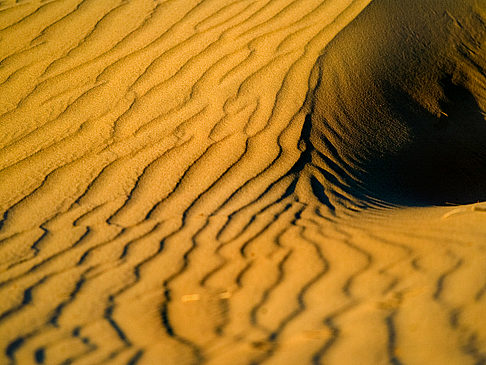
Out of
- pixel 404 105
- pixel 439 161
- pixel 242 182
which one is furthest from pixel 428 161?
pixel 242 182

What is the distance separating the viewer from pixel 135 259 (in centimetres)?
315

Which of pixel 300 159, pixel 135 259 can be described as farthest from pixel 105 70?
pixel 135 259

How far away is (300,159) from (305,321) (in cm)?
188

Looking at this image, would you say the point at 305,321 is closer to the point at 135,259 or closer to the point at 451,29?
the point at 135,259

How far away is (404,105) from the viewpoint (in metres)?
4.98

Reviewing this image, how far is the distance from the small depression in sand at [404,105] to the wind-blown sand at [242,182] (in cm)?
2

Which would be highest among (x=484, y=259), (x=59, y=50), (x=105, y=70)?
(x=59, y=50)

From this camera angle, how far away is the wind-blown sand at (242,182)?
97.5 inches

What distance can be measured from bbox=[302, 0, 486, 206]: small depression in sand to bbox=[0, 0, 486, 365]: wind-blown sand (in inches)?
0.7

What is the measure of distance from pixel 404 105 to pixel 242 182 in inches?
71.2

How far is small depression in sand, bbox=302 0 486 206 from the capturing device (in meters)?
4.33

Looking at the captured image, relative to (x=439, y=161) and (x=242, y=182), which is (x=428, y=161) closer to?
(x=439, y=161)

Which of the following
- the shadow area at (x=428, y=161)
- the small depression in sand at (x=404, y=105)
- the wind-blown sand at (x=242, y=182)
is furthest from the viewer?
the small depression in sand at (x=404, y=105)

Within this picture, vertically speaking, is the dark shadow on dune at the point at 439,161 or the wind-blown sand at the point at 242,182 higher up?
the wind-blown sand at the point at 242,182
